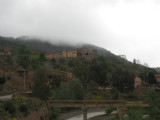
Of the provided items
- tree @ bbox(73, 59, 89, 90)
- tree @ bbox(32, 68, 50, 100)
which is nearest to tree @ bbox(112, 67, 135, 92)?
tree @ bbox(73, 59, 89, 90)

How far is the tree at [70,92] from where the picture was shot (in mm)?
56334

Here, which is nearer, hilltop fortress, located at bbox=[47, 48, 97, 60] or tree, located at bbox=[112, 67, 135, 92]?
tree, located at bbox=[112, 67, 135, 92]

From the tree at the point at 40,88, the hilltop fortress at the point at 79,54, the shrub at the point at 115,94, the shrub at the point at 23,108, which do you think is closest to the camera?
the shrub at the point at 23,108

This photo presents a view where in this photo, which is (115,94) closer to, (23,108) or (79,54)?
(23,108)

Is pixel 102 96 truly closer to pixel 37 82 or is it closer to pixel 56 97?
pixel 56 97

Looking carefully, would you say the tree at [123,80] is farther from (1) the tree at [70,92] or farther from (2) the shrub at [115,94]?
(1) the tree at [70,92]

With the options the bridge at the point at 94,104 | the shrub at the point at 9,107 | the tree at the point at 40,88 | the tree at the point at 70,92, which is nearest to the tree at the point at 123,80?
the tree at the point at 70,92

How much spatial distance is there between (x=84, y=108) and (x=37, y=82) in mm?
10384

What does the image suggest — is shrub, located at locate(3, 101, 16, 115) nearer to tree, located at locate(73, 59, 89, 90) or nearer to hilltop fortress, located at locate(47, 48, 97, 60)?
tree, located at locate(73, 59, 89, 90)

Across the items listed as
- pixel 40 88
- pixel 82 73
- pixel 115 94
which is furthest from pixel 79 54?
pixel 40 88

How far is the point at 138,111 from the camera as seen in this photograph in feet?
92.2

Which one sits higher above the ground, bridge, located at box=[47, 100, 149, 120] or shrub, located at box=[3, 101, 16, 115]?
shrub, located at box=[3, 101, 16, 115]

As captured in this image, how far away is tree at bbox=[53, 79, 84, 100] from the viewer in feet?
185

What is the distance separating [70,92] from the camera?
5822 centimetres
